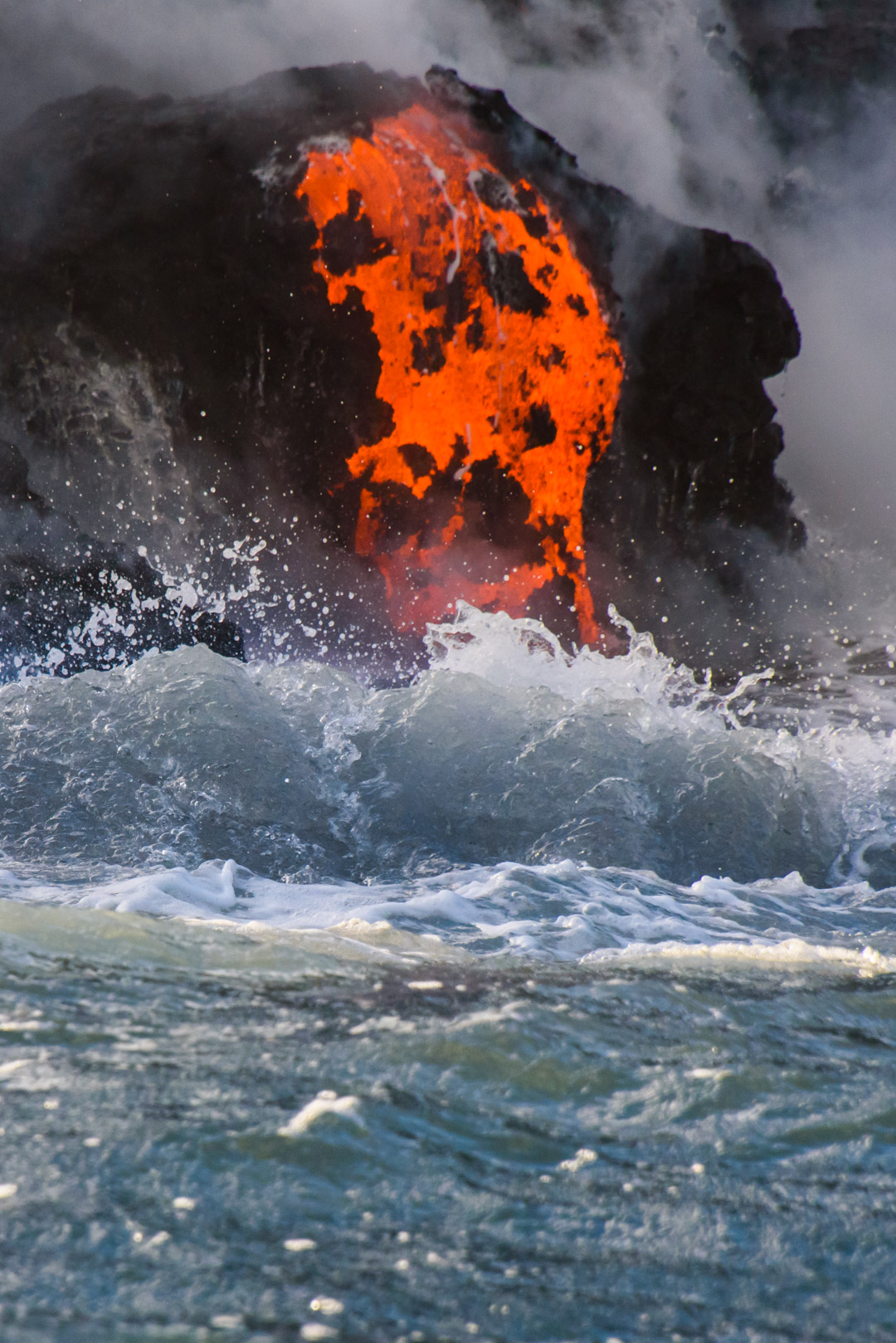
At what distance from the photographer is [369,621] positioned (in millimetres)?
13492

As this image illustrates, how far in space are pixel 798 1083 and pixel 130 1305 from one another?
1.22 meters

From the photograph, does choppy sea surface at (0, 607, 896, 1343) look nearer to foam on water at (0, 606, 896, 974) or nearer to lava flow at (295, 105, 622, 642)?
foam on water at (0, 606, 896, 974)

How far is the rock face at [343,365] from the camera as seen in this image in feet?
37.6

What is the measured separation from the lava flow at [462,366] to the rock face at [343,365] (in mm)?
37

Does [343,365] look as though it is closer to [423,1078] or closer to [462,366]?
[462,366]

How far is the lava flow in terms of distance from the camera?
39.4ft

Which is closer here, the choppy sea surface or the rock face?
the choppy sea surface

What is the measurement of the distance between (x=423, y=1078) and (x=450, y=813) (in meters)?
2.85

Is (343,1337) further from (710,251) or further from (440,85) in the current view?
(710,251)

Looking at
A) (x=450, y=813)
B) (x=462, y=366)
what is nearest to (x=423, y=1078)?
(x=450, y=813)

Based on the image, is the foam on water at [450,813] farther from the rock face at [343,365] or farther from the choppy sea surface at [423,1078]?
the rock face at [343,365]

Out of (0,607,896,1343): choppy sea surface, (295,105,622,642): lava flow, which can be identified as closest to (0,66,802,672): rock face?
(295,105,622,642): lava flow

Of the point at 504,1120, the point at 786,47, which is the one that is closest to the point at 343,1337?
the point at 504,1120

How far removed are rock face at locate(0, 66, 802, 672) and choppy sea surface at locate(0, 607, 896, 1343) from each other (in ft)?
29.6
